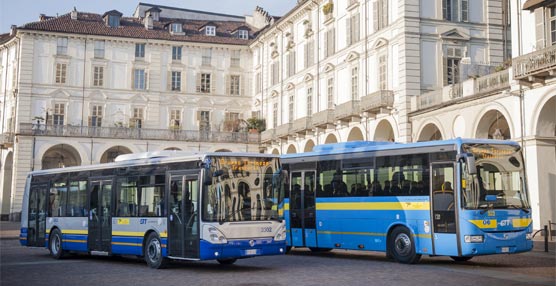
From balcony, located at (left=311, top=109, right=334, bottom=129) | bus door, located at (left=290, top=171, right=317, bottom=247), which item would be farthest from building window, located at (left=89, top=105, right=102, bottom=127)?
bus door, located at (left=290, top=171, right=317, bottom=247)

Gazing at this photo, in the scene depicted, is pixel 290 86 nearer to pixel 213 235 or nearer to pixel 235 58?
pixel 235 58

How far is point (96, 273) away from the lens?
1516 cm

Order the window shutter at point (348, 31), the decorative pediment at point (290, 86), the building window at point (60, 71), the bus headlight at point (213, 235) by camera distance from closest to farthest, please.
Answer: the bus headlight at point (213, 235)
the window shutter at point (348, 31)
the decorative pediment at point (290, 86)
the building window at point (60, 71)

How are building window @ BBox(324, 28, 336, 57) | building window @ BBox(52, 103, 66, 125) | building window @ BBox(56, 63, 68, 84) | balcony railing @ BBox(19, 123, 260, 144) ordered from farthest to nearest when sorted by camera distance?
1. building window @ BBox(56, 63, 68, 84)
2. building window @ BBox(52, 103, 66, 125)
3. balcony railing @ BBox(19, 123, 260, 144)
4. building window @ BBox(324, 28, 336, 57)

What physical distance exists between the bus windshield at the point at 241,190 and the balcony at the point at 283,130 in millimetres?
29485

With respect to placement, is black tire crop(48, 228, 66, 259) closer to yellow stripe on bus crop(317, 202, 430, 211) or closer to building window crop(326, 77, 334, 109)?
yellow stripe on bus crop(317, 202, 430, 211)

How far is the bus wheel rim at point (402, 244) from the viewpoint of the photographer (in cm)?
1686

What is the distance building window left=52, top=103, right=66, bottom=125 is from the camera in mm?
52003

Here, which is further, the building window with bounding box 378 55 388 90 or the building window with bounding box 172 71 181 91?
the building window with bounding box 172 71 181 91

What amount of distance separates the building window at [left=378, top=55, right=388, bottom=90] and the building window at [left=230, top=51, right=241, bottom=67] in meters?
22.9

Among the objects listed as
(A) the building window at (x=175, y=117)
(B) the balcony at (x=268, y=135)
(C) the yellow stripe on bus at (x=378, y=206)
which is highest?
(A) the building window at (x=175, y=117)

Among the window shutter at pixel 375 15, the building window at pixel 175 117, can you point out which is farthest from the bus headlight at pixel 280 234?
the building window at pixel 175 117

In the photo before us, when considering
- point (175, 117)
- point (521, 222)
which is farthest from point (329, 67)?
point (521, 222)

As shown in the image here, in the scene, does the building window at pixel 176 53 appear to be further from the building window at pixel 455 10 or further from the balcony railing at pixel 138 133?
the building window at pixel 455 10
